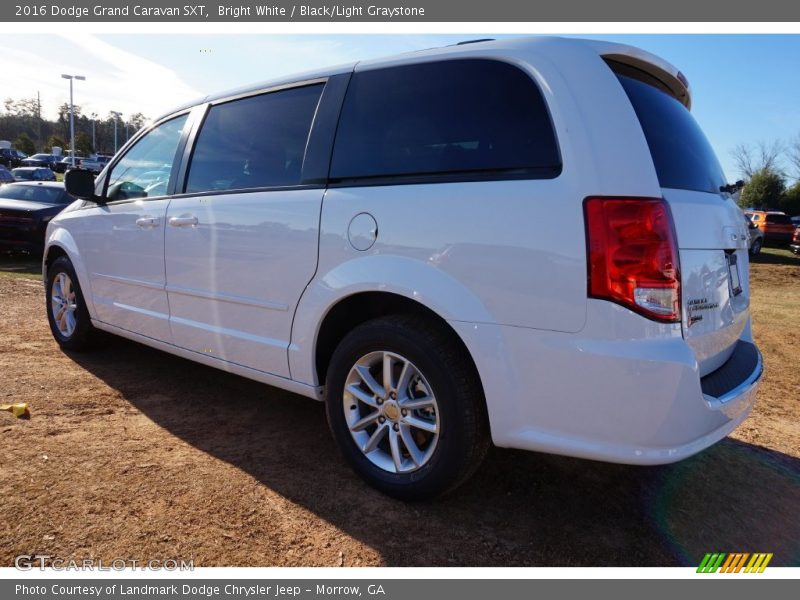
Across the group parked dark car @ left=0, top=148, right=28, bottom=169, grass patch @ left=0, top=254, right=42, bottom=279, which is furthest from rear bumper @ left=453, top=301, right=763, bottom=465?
parked dark car @ left=0, top=148, right=28, bottom=169

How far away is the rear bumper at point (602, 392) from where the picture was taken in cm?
196

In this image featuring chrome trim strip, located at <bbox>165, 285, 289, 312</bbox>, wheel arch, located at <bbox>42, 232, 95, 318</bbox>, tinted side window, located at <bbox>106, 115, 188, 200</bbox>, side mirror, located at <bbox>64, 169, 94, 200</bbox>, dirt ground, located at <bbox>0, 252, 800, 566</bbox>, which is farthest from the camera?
wheel arch, located at <bbox>42, 232, 95, 318</bbox>

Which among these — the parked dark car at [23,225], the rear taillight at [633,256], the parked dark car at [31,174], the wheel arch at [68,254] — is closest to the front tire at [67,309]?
the wheel arch at [68,254]

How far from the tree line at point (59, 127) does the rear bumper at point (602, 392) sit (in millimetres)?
75287

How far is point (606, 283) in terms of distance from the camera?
197 centimetres

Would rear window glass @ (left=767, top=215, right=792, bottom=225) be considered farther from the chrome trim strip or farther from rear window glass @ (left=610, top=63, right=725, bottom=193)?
the chrome trim strip

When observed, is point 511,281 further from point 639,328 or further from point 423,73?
point 423,73

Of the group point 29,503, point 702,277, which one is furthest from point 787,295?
point 29,503

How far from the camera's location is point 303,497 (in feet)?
8.51

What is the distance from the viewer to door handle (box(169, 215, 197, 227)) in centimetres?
331

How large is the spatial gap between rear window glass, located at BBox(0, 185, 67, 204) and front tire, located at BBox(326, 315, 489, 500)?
11.3 meters

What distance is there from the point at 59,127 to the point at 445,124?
91790mm

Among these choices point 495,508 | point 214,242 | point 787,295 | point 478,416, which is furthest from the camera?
point 787,295

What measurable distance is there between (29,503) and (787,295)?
12.9m
